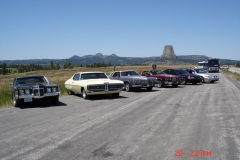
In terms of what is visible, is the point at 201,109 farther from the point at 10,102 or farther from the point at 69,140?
the point at 10,102

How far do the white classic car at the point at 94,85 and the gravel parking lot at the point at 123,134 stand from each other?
403 centimetres

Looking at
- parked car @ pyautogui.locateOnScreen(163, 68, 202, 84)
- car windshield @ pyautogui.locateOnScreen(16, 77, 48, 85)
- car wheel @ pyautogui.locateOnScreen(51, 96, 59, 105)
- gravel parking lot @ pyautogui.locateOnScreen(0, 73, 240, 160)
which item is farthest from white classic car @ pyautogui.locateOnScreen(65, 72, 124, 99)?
parked car @ pyautogui.locateOnScreen(163, 68, 202, 84)

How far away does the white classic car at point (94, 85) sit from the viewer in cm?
1459

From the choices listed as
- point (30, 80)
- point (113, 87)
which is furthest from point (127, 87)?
point (30, 80)

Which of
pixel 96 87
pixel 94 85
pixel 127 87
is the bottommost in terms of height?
pixel 127 87

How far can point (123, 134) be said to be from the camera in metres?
6.95

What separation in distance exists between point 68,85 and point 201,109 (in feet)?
29.9

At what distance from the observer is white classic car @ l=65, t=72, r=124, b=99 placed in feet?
47.9

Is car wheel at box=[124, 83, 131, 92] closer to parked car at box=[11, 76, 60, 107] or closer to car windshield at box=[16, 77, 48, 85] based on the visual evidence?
car windshield at box=[16, 77, 48, 85]

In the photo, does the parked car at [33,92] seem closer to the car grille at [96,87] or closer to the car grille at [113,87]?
the car grille at [96,87]

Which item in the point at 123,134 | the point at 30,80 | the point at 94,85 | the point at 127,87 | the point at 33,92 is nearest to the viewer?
the point at 123,134

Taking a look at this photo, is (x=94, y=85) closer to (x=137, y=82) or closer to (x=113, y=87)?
(x=113, y=87)

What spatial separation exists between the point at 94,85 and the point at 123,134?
785 cm

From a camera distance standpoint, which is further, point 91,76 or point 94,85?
point 91,76
